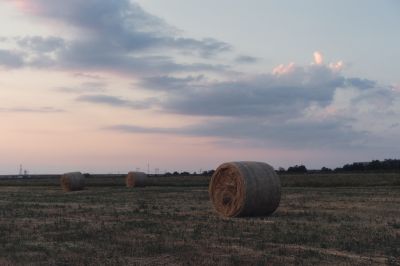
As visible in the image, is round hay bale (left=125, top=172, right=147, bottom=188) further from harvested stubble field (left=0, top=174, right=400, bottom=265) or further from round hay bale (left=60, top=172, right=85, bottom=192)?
harvested stubble field (left=0, top=174, right=400, bottom=265)

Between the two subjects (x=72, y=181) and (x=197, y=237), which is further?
(x=72, y=181)

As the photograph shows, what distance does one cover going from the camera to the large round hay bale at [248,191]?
66.1ft

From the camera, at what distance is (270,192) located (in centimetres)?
2033

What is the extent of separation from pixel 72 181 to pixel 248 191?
29.8 meters

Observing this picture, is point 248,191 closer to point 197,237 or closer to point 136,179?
point 197,237

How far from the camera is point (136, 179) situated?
170ft

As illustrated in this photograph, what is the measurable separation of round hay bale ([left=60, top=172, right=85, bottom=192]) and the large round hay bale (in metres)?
27.7

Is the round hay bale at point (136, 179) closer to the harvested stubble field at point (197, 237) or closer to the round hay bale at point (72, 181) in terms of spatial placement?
the round hay bale at point (72, 181)

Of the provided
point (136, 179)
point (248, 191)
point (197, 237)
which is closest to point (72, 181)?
point (136, 179)

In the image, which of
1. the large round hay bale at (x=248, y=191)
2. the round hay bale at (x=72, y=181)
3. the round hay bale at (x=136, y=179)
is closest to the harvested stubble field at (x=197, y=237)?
the large round hay bale at (x=248, y=191)

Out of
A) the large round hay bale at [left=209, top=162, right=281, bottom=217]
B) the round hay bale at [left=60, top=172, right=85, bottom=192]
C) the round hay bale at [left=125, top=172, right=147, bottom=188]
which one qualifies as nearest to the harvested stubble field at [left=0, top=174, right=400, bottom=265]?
the large round hay bale at [left=209, top=162, right=281, bottom=217]

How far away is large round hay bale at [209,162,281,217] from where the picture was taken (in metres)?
20.2

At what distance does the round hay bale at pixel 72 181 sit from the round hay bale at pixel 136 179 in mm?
5216

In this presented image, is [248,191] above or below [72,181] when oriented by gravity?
below
